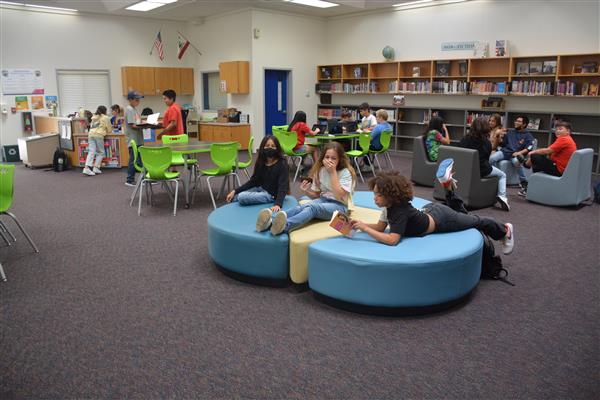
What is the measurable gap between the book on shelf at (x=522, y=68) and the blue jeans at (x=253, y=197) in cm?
691

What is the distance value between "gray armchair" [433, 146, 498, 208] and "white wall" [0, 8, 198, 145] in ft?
29.4

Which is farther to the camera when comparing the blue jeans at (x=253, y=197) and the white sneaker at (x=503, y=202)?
the white sneaker at (x=503, y=202)

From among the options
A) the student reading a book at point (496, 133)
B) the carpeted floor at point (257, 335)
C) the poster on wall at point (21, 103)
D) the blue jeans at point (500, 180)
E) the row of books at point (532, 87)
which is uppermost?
the row of books at point (532, 87)

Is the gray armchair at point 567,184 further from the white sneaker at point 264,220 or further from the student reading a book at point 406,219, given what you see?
the white sneaker at point 264,220

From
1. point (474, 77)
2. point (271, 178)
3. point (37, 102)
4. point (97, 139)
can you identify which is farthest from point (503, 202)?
point (37, 102)

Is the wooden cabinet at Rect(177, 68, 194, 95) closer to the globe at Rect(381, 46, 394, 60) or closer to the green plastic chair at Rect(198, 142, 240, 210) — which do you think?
the globe at Rect(381, 46, 394, 60)

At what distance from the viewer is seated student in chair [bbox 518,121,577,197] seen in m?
6.29

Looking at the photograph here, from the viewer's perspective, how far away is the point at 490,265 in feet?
12.7

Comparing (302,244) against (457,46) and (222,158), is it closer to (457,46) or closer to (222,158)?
(222,158)

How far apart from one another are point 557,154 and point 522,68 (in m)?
3.60

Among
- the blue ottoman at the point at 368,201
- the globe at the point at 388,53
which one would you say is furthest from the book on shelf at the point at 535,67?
the blue ottoman at the point at 368,201

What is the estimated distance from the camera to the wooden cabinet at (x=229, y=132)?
37.4 feet

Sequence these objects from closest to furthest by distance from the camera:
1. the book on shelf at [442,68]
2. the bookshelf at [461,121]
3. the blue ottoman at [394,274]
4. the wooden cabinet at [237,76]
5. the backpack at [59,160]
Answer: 1. the blue ottoman at [394,274]
2. the bookshelf at [461,121]
3. the backpack at [59,160]
4. the book on shelf at [442,68]
5. the wooden cabinet at [237,76]

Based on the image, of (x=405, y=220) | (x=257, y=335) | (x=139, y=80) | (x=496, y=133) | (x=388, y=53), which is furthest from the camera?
(x=139, y=80)
